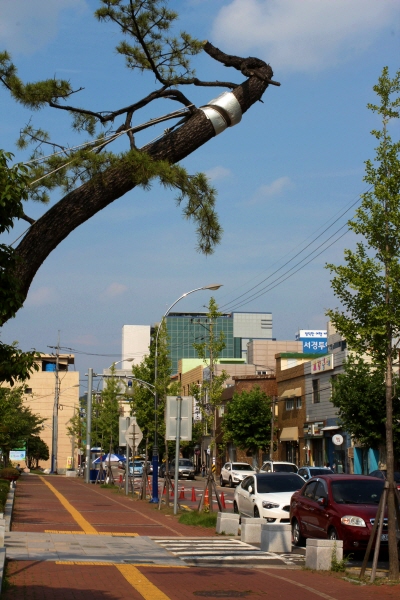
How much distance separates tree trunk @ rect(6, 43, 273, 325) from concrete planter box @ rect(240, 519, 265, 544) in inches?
461

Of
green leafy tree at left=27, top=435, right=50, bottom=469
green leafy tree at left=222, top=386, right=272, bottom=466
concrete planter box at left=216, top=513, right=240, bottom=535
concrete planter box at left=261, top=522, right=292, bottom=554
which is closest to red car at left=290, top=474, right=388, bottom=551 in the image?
concrete planter box at left=261, top=522, right=292, bottom=554

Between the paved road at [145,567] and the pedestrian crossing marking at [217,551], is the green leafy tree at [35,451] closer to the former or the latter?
the paved road at [145,567]

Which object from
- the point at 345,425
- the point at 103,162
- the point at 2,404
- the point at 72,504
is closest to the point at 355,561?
the point at 103,162

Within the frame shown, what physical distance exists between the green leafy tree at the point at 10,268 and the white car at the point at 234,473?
148 feet

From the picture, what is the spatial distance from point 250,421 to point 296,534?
49.7 meters

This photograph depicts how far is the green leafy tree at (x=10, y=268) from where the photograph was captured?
674 centimetres

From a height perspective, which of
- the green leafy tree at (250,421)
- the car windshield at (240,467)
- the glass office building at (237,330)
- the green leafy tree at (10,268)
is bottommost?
the car windshield at (240,467)

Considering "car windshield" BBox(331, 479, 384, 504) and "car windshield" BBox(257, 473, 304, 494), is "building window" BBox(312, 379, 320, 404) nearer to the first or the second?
"car windshield" BBox(257, 473, 304, 494)

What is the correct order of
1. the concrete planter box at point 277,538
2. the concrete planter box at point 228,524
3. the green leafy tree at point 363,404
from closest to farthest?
the concrete planter box at point 277,538, the concrete planter box at point 228,524, the green leafy tree at point 363,404

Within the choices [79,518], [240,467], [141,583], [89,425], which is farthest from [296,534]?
[89,425]

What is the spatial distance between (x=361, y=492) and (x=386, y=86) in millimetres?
7491

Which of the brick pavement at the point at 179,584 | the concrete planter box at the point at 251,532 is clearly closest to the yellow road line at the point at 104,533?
the concrete planter box at the point at 251,532

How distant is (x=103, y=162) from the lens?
720cm

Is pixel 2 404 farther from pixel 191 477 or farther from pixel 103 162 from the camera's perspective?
pixel 191 477
